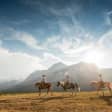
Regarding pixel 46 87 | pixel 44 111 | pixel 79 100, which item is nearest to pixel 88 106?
pixel 79 100

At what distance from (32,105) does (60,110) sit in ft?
16.1

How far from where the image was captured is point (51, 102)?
34.8 meters

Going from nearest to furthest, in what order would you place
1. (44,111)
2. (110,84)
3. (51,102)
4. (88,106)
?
(44,111), (88,106), (51,102), (110,84)

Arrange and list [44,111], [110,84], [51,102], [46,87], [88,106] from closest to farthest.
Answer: [44,111] < [88,106] < [51,102] < [110,84] < [46,87]

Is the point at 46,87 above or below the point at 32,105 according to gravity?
above

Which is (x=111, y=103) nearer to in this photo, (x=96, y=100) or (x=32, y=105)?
(x=96, y=100)

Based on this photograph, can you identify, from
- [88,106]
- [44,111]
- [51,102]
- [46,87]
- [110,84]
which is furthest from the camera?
[46,87]

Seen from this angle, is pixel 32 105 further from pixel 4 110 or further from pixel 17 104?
A: pixel 4 110

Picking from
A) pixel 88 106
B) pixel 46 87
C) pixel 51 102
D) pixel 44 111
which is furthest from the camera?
pixel 46 87

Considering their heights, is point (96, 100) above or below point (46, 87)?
below

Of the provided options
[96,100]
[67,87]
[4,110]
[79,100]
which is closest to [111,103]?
[96,100]

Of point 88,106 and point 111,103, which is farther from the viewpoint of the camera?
point 111,103

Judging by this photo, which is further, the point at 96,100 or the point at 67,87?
the point at 67,87

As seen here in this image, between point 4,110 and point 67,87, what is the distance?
17.1 metres
